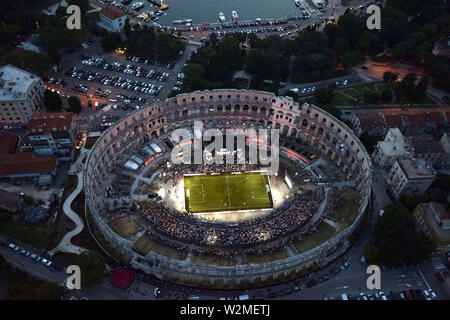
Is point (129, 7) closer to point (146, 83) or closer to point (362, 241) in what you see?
point (146, 83)

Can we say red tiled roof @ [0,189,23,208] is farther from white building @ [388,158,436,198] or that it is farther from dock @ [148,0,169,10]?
dock @ [148,0,169,10]

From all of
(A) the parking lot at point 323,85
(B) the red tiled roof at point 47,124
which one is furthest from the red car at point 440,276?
(B) the red tiled roof at point 47,124

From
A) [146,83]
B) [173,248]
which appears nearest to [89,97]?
[146,83]

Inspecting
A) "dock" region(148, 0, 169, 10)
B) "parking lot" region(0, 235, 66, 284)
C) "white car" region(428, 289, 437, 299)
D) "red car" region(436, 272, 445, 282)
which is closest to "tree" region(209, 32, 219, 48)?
"dock" region(148, 0, 169, 10)

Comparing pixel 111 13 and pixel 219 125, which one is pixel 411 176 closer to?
pixel 219 125

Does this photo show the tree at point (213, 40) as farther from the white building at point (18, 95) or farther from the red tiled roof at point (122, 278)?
the red tiled roof at point (122, 278)
